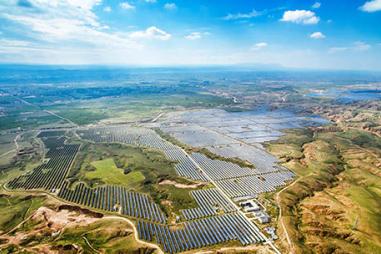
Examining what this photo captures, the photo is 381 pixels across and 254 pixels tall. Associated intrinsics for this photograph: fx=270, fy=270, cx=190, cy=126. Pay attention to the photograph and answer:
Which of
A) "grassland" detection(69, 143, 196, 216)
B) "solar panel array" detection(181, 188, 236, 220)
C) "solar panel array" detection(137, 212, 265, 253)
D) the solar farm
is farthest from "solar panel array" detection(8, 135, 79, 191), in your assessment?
"solar panel array" detection(181, 188, 236, 220)

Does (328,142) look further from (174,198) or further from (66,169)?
(66,169)

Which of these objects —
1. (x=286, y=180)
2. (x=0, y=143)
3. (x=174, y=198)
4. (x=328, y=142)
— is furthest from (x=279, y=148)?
(x=0, y=143)

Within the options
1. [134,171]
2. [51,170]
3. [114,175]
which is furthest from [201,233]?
[51,170]

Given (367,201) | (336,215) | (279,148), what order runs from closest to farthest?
(336,215)
(367,201)
(279,148)

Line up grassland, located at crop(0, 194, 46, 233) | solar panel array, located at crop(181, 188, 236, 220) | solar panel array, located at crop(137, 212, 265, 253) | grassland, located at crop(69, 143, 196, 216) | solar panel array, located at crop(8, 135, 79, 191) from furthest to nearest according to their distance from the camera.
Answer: solar panel array, located at crop(8, 135, 79, 191) < grassland, located at crop(69, 143, 196, 216) < solar panel array, located at crop(181, 188, 236, 220) < grassland, located at crop(0, 194, 46, 233) < solar panel array, located at crop(137, 212, 265, 253)

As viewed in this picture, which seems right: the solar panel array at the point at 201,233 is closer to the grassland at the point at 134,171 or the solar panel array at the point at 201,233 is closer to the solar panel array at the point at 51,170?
the grassland at the point at 134,171

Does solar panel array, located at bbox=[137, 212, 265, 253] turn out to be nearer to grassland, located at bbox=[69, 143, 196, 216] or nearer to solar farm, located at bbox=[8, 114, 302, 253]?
solar farm, located at bbox=[8, 114, 302, 253]

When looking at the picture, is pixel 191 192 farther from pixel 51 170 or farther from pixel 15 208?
pixel 51 170
